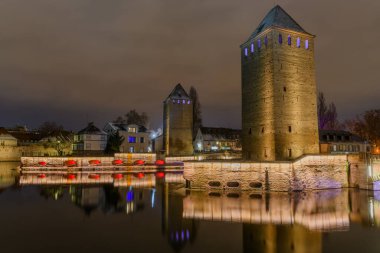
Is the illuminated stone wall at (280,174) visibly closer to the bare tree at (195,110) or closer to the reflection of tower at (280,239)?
→ the reflection of tower at (280,239)

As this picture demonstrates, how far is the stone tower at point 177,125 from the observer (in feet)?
159

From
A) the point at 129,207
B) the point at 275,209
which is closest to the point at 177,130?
the point at 129,207

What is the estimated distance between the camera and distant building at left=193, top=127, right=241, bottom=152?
53781 mm

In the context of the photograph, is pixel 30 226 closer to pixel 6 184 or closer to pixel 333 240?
pixel 333 240

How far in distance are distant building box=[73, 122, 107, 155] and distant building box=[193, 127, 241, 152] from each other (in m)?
17.0

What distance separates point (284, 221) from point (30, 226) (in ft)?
37.0

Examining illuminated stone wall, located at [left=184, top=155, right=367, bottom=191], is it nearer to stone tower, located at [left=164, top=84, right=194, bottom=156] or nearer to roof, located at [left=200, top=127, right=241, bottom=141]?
stone tower, located at [left=164, top=84, right=194, bottom=156]

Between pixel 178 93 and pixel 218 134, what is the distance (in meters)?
12.1

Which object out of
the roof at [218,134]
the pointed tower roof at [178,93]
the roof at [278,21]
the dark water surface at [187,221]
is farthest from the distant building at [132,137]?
the roof at [278,21]

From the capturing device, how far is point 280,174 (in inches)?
801

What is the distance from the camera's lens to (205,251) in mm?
9906

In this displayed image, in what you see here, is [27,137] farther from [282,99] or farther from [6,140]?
[282,99]

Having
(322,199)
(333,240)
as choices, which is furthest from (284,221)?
(322,199)

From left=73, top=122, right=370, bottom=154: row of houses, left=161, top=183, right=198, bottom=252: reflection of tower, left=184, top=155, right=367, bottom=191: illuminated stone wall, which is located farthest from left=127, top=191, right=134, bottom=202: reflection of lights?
left=73, top=122, right=370, bottom=154: row of houses
